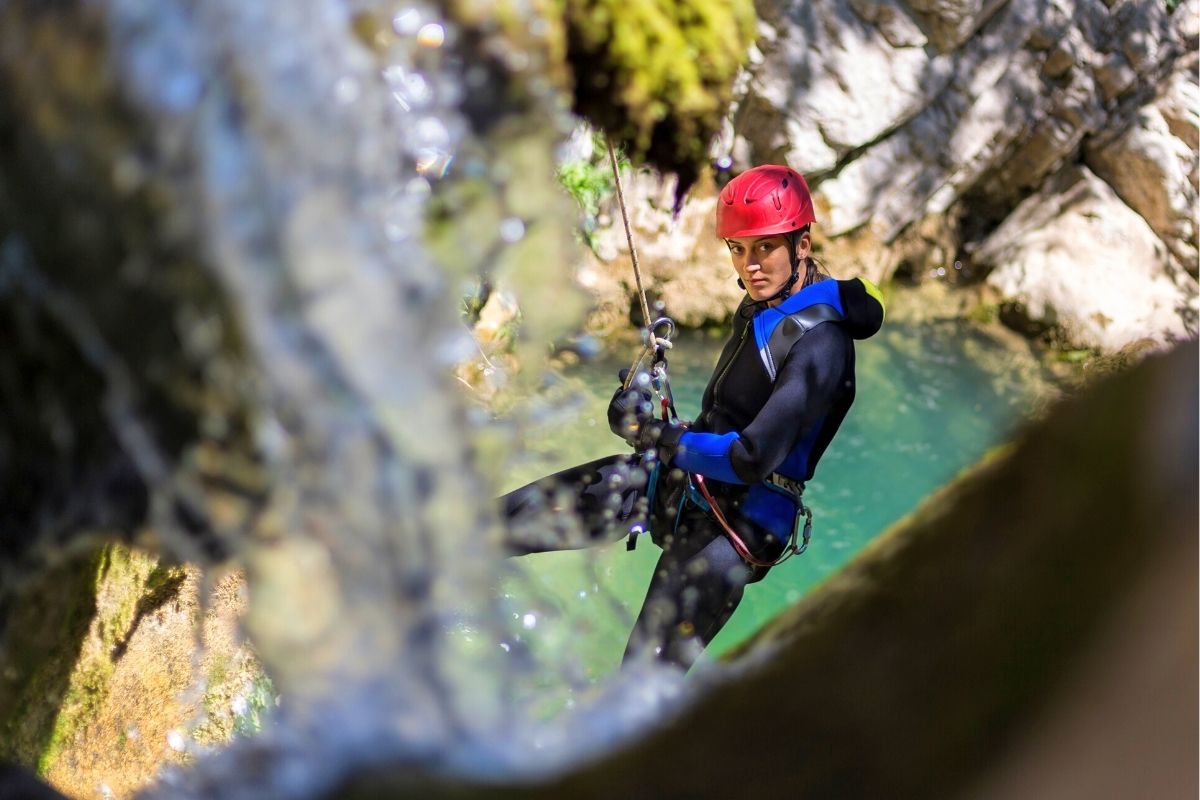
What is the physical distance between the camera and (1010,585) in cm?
79

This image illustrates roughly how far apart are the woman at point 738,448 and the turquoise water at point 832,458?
0.25 m

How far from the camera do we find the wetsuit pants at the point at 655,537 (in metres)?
2.63

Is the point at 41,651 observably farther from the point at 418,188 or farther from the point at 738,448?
the point at 738,448

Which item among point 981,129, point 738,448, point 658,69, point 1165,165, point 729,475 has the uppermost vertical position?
point 658,69

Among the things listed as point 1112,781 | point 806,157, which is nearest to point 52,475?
point 1112,781

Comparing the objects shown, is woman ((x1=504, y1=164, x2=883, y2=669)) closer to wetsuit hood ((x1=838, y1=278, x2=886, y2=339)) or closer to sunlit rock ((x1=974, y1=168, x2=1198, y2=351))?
wetsuit hood ((x1=838, y1=278, x2=886, y2=339))

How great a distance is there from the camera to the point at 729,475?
2605 mm

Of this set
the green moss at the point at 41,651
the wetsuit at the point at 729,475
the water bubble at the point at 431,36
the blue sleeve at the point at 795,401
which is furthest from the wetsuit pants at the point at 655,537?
the water bubble at the point at 431,36

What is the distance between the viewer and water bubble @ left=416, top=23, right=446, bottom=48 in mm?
2553

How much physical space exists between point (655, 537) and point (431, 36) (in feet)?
5.50

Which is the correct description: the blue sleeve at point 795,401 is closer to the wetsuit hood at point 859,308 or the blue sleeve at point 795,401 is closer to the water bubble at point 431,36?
the wetsuit hood at point 859,308

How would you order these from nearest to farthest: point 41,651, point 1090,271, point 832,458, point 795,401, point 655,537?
point 41,651, point 795,401, point 655,537, point 832,458, point 1090,271

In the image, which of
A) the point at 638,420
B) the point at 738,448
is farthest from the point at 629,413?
the point at 738,448

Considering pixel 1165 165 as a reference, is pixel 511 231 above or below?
above
